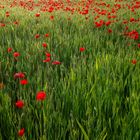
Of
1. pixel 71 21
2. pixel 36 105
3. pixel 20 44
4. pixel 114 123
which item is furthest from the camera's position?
pixel 71 21

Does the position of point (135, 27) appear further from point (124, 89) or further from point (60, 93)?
point (60, 93)

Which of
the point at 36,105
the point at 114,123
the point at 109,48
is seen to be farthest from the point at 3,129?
the point at 109,48

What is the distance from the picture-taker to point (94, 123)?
1576 mm

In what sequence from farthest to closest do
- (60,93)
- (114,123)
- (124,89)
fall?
(124,89)
(60,93)
(114,123)

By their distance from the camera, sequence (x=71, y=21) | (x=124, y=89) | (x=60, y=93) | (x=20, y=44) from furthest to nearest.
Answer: (x=71, y=21)
(x=20, y=44)
(x=124, y=89)
(x=60, y=93)

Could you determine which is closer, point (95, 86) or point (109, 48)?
point (95, 86)

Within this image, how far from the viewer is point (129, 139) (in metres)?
1.32

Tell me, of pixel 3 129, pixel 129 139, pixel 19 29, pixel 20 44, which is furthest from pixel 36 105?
pixel 19 29

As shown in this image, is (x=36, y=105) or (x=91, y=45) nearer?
(x=36, y=105)

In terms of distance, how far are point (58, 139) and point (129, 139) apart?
1.25 ft

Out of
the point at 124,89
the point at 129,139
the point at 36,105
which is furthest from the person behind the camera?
the point at 124,89

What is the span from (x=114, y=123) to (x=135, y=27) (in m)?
3.01

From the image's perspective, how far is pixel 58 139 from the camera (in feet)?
4.61

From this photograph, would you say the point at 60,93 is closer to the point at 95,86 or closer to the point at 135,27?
the point at 95,86
